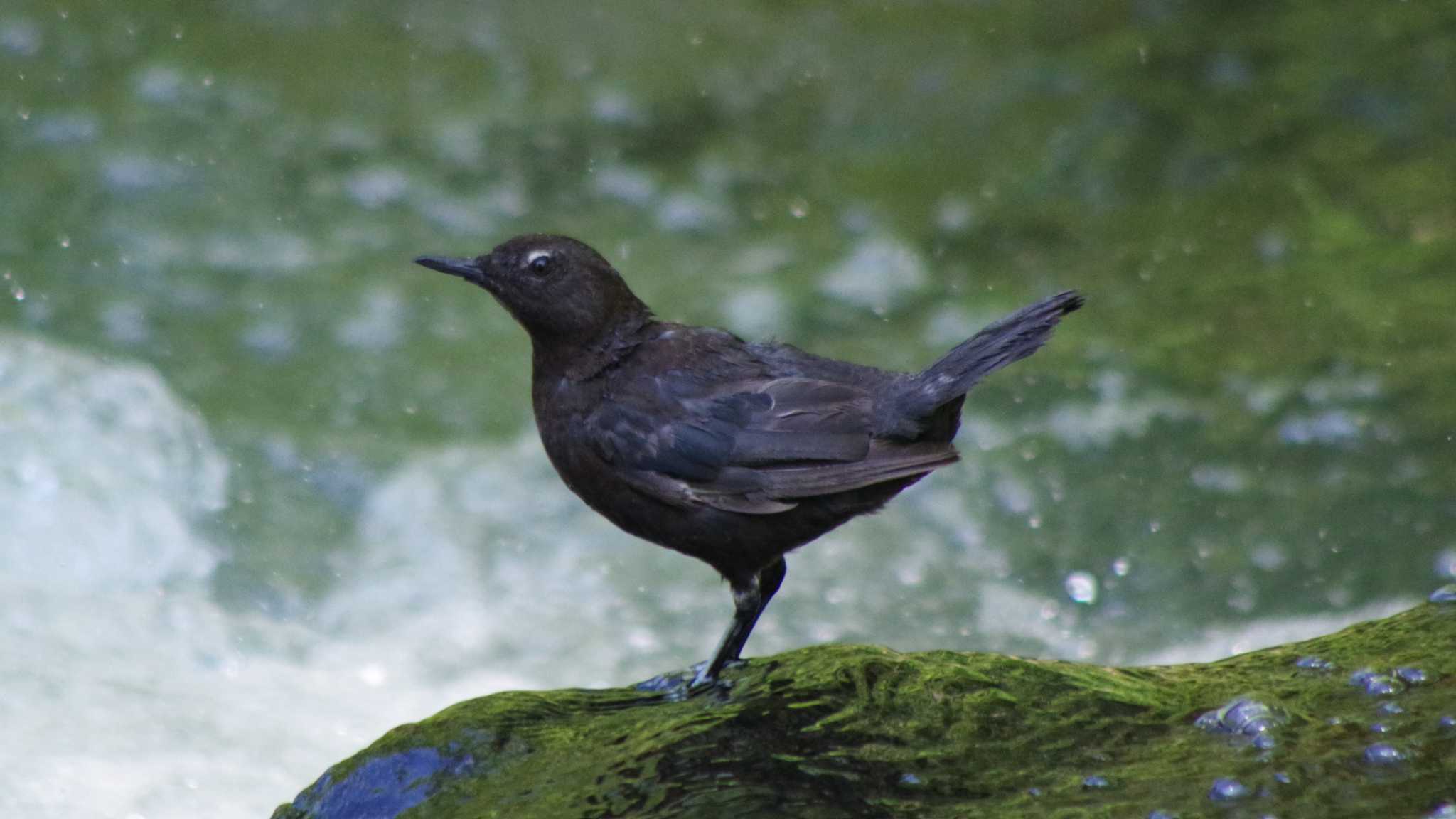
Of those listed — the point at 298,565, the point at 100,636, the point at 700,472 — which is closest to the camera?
the point at 700,472

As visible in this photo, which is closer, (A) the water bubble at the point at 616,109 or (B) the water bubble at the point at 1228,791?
(B) the water bubble at the point at 1228,791

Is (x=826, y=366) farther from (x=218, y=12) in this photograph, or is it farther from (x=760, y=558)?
(x=218, y=12)

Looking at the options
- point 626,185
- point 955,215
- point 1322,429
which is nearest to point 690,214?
point 626,185

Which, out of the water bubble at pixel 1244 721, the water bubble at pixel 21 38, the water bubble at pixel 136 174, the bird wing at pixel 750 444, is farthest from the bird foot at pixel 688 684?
the water bubble at pixel 21 38

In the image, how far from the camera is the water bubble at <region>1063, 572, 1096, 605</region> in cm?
739

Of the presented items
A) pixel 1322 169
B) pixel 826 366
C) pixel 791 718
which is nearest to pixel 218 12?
pixel 1322 169

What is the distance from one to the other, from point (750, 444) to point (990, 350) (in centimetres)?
66

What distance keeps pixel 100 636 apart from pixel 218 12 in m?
5.84

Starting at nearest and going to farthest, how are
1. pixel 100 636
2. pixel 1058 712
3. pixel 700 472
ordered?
pixel 1058 712
pixel 700 472
pixel 100 636

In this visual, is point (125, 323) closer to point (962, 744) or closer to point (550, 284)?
point (550, 284)

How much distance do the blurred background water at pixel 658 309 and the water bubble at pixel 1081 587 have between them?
0.02 metres

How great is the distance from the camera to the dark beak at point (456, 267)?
4332 millimetres

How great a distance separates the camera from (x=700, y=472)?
13.8 feet

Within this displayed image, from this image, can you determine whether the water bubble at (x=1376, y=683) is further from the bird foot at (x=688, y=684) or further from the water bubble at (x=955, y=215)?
the water bubble at (x=955, y=215)
